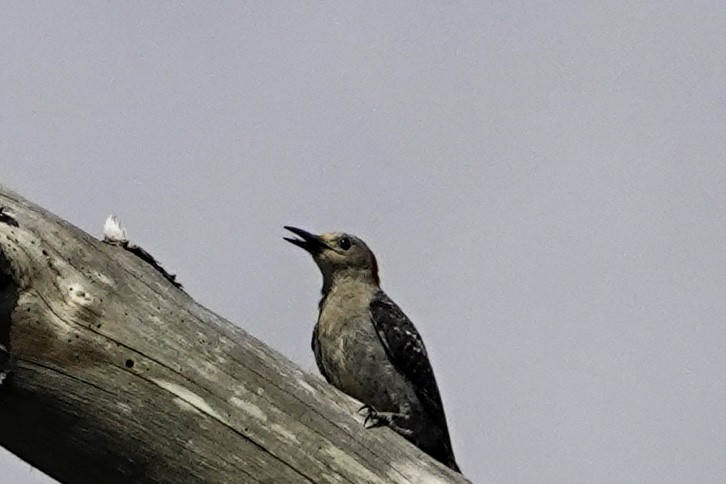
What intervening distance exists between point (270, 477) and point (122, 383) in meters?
0.73

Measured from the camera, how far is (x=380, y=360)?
8219 millimetres

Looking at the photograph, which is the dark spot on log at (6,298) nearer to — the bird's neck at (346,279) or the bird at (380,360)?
the bird at (380,360)

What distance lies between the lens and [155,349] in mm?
4965

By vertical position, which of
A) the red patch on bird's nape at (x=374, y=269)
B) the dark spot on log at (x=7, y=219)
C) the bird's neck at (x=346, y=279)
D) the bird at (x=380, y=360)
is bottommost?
the dark spot on log at (x=7, y=219)

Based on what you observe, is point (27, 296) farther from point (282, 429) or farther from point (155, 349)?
point (282, 429)

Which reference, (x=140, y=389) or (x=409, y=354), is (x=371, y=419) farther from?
(x=409, y=354)

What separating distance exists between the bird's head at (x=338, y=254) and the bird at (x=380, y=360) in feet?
0.70

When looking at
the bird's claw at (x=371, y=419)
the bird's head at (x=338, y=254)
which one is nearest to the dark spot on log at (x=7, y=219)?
the bird's claw at (x=371, y=419)

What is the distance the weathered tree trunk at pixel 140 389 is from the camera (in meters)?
4.72

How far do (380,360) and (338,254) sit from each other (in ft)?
4.99

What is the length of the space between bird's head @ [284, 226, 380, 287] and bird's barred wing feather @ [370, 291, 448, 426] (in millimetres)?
842

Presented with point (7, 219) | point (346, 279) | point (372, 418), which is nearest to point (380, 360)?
point (346, 279)

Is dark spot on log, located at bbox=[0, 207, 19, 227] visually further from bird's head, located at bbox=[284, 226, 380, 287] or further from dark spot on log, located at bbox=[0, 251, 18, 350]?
bird's head, located at bbox=[284, 226, 380, 287]

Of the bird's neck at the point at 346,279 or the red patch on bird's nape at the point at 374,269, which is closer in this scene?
the bird's neck at the point at 346,279
